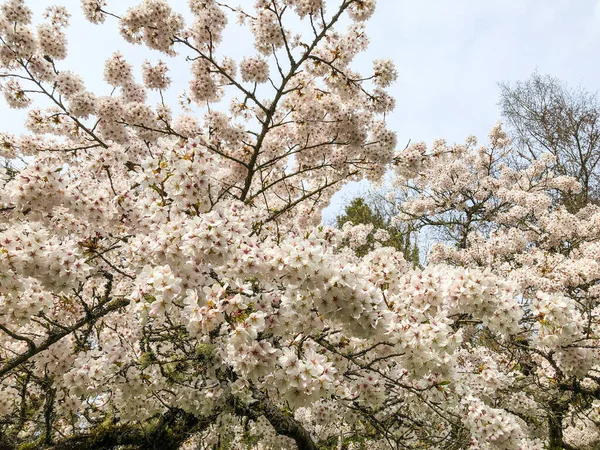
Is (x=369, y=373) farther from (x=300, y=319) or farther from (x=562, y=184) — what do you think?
(x=562, y=184)

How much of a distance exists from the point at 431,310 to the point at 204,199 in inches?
70.6

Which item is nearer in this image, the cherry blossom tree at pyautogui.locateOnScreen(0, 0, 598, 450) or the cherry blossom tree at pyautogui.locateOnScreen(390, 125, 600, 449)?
the cherry blossom tree at pyautogui.locateOnScreen(0, 0, 598, 450)

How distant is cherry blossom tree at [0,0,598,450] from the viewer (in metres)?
2.38

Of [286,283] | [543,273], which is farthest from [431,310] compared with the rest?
[543,273]

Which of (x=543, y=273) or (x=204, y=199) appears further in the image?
(x=543, y=273)

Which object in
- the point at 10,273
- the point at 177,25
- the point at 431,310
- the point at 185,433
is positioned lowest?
the point at 185,433

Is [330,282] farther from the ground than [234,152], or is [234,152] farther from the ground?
[234,152]

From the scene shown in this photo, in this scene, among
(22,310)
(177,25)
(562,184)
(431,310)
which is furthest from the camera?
(562,184)

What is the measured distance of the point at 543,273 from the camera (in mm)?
7477

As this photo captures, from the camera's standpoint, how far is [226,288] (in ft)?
7.58

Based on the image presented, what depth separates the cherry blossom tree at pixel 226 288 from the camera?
2375mm

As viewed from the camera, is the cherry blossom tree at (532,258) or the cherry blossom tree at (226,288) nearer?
the cherry blossom tree at (226,288)

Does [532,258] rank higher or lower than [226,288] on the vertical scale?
higher

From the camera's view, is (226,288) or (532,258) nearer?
(226,288)
